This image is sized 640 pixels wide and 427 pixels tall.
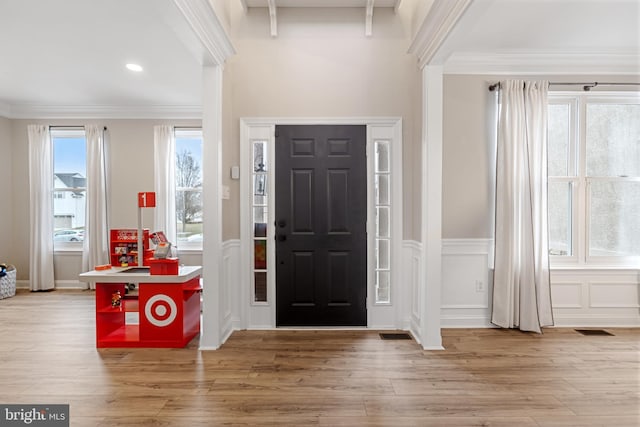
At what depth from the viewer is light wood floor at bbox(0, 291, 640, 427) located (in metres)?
2.16

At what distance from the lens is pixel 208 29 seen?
9.23 ft

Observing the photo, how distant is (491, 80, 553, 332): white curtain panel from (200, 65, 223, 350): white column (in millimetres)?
2746

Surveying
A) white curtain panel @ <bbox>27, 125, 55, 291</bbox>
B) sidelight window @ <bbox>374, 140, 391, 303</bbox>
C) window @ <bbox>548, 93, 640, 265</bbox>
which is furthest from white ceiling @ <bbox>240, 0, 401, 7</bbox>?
white curtain panel @ <bbox>27, 125, 55, 291</bbox>

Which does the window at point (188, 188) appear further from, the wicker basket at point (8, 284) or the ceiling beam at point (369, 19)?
the ceiling beam at point (369, 19)

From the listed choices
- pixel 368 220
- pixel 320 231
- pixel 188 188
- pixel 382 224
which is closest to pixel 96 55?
pixel 188 188

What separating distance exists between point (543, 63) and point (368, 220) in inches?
96.9

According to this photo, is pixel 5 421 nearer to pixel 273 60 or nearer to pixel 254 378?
pixel 254 378

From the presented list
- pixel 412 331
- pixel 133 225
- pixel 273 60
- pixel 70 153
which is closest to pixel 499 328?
pixel 412 331

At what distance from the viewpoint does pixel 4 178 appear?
18.5 feet

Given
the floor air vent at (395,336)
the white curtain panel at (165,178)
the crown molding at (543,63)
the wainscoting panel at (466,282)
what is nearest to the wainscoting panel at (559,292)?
the wainscoting panel at (466,282)

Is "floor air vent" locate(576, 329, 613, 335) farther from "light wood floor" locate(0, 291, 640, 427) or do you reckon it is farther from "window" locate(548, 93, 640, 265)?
"window" locate(548, 93, 640, 265)

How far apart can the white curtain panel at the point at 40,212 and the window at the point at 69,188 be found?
0.18 m

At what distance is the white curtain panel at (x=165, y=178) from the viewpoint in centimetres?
556

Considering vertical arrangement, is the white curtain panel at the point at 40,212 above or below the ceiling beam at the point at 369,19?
below
